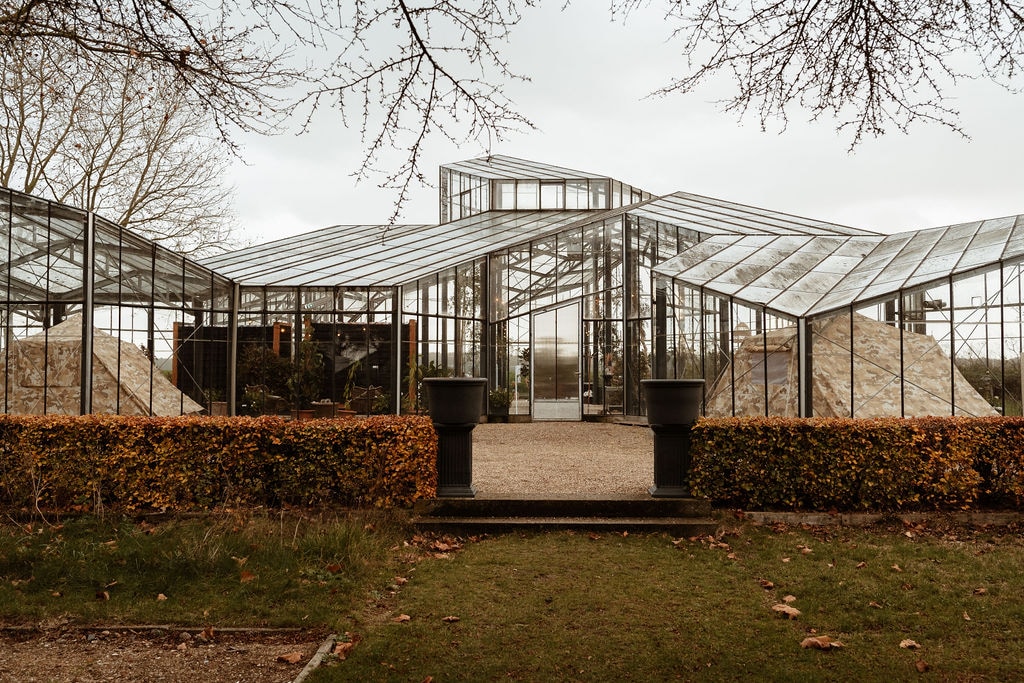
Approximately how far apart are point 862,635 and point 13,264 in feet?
40.6

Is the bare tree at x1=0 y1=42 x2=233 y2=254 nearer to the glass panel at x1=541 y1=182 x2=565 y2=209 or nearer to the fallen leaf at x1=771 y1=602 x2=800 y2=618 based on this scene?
the glass panel at x1=541 y1=182 x2=565 y2=209

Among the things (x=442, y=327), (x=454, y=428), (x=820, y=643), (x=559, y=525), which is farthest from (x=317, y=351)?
(x=820, y=643)

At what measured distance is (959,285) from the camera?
10.3 meters

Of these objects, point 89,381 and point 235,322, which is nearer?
point 89,381

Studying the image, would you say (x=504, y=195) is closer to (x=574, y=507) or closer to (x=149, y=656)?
(x=574, y=507)

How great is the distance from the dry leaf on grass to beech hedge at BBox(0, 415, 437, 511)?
371 centimetres

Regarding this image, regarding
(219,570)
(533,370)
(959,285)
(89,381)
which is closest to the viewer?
(219,570)

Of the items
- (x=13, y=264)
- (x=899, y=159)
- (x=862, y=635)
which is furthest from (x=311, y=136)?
(x=13, y=264)

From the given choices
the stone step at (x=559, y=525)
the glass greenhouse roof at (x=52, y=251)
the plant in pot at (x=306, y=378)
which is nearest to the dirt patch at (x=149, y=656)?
the stone step at (x=559, y=525)

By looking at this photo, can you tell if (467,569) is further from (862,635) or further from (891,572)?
(891,572)

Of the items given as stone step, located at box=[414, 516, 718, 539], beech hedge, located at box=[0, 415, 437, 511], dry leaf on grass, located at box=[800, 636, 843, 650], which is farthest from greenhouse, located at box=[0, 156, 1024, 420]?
dry leaf on grass, located at box=[800, 636, 843, 650]

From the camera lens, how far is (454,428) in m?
6.98

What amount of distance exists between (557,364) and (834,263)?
644 cm

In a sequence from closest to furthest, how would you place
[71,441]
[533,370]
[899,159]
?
[899,159], [71,441], [533,370]
